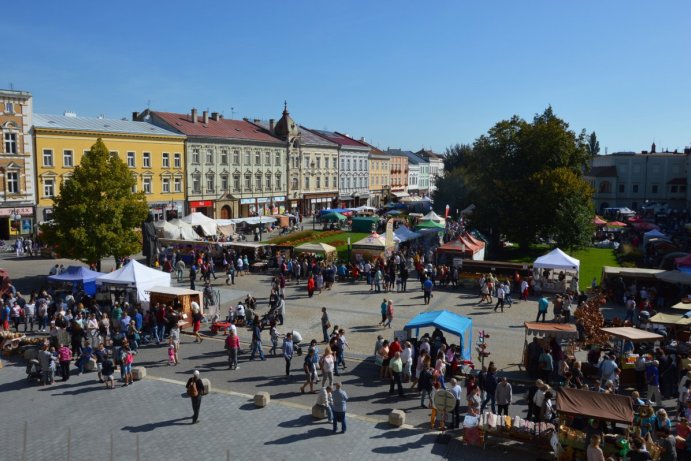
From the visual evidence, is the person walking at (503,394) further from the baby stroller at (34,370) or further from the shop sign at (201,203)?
the shop sign at (201,203)

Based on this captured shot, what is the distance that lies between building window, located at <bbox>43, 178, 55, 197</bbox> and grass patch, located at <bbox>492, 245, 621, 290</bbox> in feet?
111

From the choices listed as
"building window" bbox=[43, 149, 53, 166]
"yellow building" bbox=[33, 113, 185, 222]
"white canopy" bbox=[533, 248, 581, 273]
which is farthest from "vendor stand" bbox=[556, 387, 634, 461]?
"building window" bbox=[43, 149, 53, 166]

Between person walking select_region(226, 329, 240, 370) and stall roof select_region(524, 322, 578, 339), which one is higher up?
stall roof select_region(524, 322, 578, 339)

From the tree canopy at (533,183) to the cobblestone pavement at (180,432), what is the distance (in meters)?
27.4

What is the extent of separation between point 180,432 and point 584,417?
28.0ft

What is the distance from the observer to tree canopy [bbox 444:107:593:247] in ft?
121

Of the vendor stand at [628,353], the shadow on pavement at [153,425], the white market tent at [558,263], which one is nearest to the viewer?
the shadow on pavement at [153,425]

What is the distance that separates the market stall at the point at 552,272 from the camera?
27047mm

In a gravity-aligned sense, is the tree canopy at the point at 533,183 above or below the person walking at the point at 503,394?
above

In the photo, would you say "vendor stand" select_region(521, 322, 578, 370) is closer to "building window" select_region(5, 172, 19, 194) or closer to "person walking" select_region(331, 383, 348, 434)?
"person walking" select_region(331, 383, 348, 434)

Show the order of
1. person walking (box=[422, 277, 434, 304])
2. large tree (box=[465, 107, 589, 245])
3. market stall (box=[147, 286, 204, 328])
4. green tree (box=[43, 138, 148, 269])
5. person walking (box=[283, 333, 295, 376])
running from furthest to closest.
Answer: large tree (box=[465, 107, 589, 245]), green tree (box=[43, 138, 148, 269]), person walking (box=[422, 277, 434, 304]), market stall (box=[147, 286, 204, 328]), person walking (box=[283, 333, 295, 376])

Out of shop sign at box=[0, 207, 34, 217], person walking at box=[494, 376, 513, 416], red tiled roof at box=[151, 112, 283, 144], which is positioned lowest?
person walking at box=[494, 376, 513, 416]

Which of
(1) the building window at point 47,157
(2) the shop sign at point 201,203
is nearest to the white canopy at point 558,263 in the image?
Answer: (1) the building window at point 47,157

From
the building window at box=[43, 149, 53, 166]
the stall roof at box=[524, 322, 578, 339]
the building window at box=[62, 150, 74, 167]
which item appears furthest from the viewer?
the building window at box=[62, 150, 74, 167]
